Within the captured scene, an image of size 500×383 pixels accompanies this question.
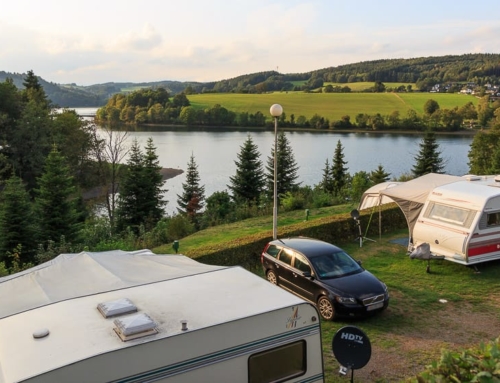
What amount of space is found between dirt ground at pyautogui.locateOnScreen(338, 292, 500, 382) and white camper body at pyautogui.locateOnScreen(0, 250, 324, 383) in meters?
2.32

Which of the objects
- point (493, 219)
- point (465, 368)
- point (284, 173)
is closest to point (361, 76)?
point (284, 173)

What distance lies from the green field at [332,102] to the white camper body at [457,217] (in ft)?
236

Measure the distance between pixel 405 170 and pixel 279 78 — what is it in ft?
298

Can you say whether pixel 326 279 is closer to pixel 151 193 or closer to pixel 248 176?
pixel 151 193

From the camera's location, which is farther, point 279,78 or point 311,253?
point 279,78

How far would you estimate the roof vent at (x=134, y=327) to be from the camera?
4523 millimetres

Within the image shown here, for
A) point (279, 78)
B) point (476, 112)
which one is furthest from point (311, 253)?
point (279, 78)

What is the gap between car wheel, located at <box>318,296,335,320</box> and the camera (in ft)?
30.1

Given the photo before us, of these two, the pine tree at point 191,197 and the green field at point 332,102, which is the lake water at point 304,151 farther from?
the green field at point 332,102

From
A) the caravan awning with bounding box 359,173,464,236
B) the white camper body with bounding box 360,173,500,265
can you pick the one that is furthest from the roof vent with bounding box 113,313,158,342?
the caravan awning with bounding box 359,173,464,236

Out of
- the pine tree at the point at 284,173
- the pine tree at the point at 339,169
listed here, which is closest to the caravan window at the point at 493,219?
the pine tree at the point at 284,173

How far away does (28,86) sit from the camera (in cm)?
5094

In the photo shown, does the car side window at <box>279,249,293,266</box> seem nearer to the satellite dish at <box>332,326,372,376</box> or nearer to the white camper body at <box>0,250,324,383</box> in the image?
the white camper body at <box>0,250,324,383</box>

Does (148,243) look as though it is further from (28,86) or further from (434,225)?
(28,86)
